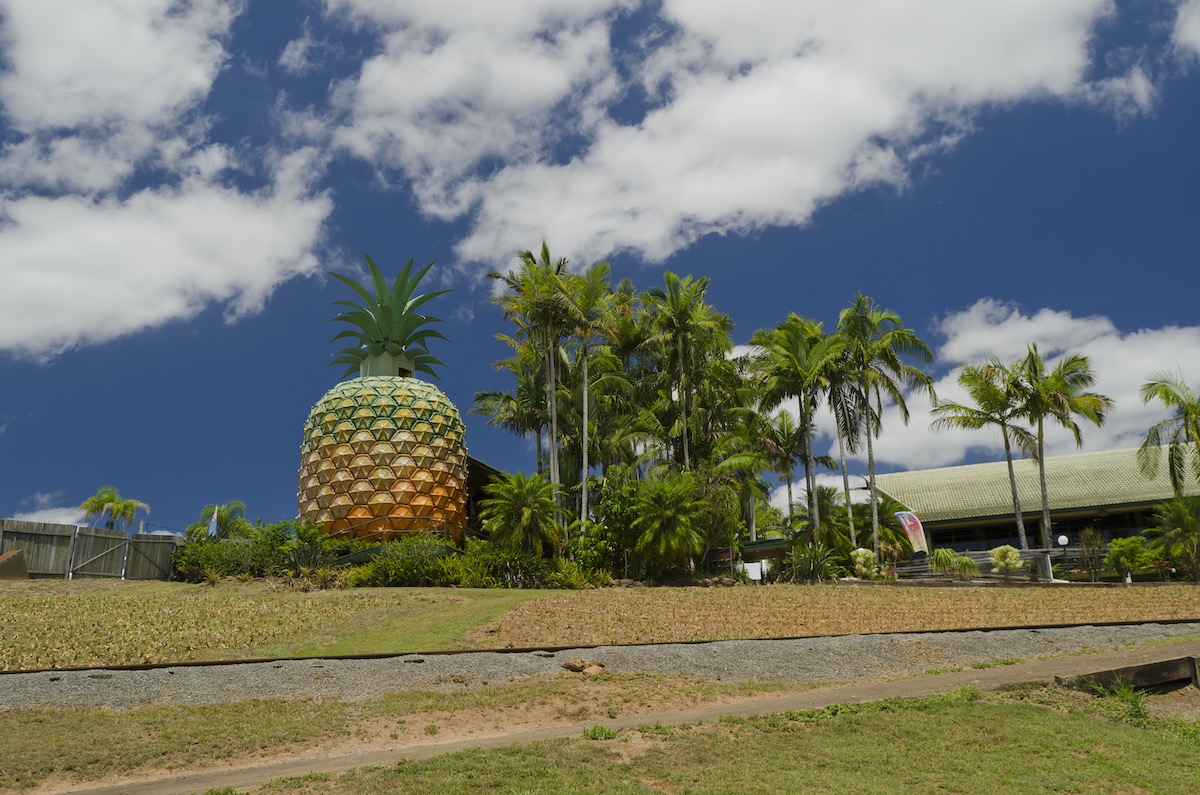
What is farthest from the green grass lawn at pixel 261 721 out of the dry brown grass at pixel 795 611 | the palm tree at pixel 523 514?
the palm tree at pixel 523 514

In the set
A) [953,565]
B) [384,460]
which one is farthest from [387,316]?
[953,565]

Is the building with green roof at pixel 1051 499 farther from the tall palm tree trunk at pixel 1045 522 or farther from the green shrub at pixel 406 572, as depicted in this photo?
the green shrub at pixel 406 572

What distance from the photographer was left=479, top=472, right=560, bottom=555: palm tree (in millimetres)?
27406

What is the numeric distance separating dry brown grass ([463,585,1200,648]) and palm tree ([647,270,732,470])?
11.4 m

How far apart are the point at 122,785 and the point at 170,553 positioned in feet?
82.6

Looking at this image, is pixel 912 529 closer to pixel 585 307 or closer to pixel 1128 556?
pixel 1128 556

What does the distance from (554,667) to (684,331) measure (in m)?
22.1

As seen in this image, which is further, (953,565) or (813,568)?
(813,568)

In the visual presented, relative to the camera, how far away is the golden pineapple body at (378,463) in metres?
30.3

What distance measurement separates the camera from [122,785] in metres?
8.77

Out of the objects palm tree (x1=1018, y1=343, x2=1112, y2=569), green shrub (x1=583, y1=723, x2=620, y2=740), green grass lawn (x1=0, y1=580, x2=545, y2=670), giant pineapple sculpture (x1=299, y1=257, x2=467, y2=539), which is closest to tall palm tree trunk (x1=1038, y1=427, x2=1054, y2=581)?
palm tree (x1=1018, y1=343, x2=1112, y2=569)

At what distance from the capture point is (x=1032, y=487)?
44344 mm

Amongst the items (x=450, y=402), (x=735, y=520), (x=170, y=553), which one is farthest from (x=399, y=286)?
(x=735, y=520)

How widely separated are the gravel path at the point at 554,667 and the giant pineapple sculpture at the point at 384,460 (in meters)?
16.8
